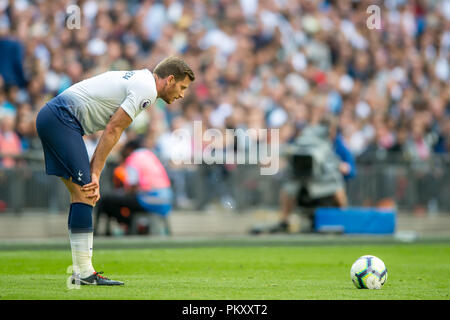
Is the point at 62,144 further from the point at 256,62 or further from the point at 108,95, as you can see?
the point at 256,62

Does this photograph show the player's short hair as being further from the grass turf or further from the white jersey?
the grass turf

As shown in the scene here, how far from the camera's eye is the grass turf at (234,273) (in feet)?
25.0

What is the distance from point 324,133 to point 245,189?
2.05 meters

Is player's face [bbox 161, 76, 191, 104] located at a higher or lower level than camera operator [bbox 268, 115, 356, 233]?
higher

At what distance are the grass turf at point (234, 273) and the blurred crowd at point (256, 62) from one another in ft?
14.9

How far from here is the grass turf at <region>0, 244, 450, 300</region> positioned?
7.61m

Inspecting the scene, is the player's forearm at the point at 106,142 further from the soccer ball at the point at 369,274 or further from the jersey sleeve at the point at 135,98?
the soccer ball at the point at 369,274

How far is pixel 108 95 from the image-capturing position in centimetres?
819

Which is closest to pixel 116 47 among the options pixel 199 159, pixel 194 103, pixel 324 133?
pixel 194 103

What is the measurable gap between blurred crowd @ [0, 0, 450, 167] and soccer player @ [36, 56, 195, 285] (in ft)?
27.7
